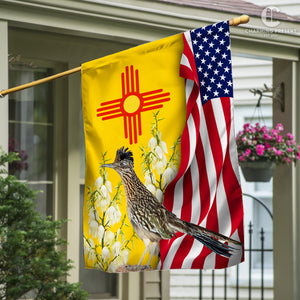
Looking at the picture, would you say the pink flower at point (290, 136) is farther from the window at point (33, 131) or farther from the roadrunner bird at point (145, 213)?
the roadrunner bird at point (145, 213)

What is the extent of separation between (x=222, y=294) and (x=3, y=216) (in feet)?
19.5

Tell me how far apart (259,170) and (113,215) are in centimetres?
265

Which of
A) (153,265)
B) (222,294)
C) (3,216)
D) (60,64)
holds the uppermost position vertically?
(60,64)

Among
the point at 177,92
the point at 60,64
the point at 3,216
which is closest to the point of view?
the point at 177,92

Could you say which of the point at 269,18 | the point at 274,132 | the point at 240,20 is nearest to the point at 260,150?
the point at 274,132

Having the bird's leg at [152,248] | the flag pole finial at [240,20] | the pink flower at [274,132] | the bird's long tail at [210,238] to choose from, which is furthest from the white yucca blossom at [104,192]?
the pink flower at [274,132]

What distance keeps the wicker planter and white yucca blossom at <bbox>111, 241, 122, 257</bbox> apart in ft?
8.68

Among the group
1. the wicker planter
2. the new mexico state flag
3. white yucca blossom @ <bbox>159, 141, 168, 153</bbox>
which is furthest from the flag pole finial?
the wicker planter

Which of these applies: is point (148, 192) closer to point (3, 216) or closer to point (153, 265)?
point (153, 265)

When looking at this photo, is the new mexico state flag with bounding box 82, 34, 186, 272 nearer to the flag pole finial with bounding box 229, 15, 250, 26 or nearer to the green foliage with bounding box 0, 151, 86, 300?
the green foliage with bounding box 0, 151, 86, 300

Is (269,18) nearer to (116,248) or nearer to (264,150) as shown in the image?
(264,150)

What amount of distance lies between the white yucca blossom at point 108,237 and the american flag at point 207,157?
0.38 metres

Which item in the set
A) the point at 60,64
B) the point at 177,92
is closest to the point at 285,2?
the point at 60,64

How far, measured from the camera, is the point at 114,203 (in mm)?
3617
